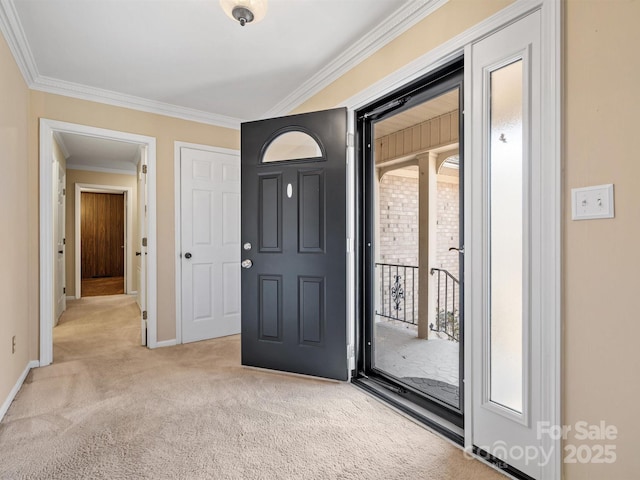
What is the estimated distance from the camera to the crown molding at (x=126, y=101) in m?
2.99

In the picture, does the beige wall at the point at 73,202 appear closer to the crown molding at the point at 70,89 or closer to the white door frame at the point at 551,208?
the crown molding at the point at 70,89

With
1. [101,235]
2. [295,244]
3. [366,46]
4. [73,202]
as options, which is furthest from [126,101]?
[101,235]

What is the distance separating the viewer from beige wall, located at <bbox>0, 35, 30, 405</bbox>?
7.06 ft

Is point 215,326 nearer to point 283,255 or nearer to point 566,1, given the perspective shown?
point 283,255

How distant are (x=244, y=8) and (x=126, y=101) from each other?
214 cm

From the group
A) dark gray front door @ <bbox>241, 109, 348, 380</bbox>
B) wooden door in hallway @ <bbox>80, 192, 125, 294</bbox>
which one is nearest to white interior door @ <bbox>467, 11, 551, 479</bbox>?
dark gray front door @ <bbox>241, 109, 348, 380</bbox>

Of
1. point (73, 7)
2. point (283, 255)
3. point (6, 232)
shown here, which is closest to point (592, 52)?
point (283, 255)

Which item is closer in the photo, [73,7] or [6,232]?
[73,7]

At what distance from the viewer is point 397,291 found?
16.7 ft

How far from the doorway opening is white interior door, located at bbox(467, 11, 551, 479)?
0.66ft

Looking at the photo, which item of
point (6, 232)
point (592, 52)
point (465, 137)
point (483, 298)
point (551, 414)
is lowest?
point (551, 414)

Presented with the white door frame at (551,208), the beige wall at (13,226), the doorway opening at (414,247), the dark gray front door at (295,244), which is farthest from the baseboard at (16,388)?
the white door frame at (551,208)

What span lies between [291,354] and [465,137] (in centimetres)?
198

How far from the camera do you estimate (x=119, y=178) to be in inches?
257
